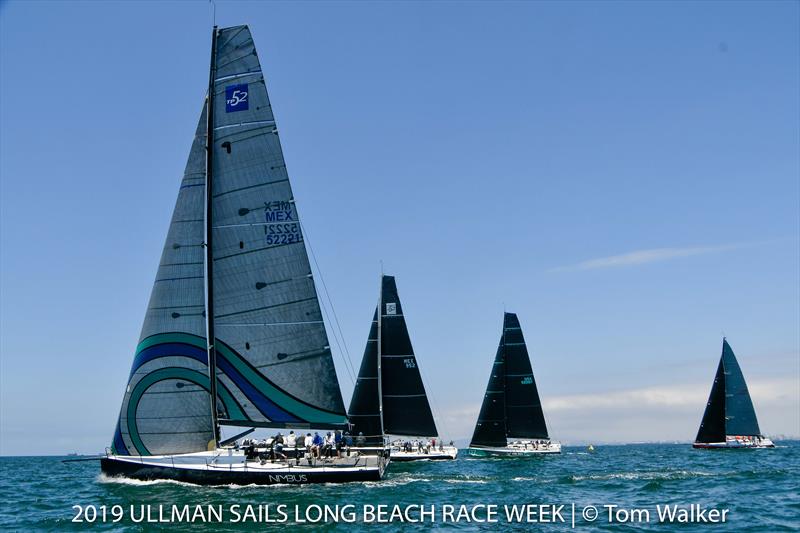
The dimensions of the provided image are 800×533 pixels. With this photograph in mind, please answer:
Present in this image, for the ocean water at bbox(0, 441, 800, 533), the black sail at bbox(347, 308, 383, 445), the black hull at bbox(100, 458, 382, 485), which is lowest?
the ocean water at bbox(0, 441, 800, 533)

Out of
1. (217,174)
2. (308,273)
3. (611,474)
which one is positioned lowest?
(611,474)

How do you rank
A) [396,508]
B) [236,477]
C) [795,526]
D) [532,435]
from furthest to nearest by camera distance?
[532,435], [236,477], [396,508], [795,526]

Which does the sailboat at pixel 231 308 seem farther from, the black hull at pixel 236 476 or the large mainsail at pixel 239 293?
the black hull at pixel 236 476

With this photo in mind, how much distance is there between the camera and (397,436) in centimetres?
6028

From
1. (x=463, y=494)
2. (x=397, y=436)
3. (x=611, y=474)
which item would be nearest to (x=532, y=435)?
(x=397, y=436)

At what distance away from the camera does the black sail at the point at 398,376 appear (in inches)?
2360

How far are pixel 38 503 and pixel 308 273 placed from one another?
47.5 feet

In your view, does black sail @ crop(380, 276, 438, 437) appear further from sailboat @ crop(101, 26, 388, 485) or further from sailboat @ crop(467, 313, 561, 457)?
sailboat @ crop(101, 26, 388, 485)

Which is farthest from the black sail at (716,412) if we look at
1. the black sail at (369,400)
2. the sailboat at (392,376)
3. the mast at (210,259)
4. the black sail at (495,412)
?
the mast at (210,259)

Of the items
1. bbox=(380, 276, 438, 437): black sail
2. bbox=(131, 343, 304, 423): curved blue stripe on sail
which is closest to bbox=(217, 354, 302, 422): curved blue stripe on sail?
bbox=(131, 343, 304, 423): curved blue stripe on sail

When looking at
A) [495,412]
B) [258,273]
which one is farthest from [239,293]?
[495,412]

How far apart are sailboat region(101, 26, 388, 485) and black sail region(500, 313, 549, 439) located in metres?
39.0

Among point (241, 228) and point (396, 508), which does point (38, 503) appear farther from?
point (396, 508)

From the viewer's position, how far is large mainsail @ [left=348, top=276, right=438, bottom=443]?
5962 centimetres
